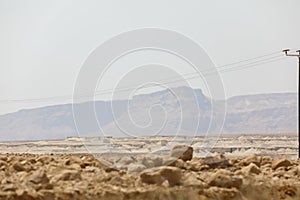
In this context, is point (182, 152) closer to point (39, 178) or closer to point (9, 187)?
point (39, 178)

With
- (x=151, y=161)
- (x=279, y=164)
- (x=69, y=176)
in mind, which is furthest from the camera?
(x=279, y=164)

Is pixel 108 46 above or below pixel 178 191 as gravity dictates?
above

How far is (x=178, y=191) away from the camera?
1095 cm

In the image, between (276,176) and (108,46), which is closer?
(276,176)

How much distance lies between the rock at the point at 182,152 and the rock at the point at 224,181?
A: 2065 millimetres

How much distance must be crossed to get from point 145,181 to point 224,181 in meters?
1.79

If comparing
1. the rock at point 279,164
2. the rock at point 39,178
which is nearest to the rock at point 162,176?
the rock at point 39,178

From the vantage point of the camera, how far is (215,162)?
1417 cm

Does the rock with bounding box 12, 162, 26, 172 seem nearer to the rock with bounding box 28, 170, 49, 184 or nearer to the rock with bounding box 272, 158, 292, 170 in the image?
the rock with bounding box 28, 170, 49, 184

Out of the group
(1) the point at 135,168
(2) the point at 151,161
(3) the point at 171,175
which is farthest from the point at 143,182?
(2) the point at 151,161

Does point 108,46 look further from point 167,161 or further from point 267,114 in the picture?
point 267,114

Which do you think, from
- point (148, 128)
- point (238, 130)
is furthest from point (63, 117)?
point (148, 128)

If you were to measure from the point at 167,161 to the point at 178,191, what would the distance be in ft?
5.51

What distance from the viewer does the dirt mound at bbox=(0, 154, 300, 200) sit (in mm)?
10086
